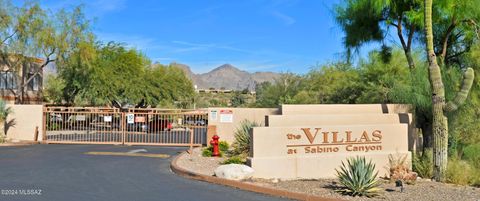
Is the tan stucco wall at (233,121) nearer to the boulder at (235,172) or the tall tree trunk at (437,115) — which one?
the tall tree trunk at (437,115)

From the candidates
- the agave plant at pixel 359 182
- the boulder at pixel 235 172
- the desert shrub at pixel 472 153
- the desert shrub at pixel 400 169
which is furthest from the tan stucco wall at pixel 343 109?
the agave plant at pixel 359 182

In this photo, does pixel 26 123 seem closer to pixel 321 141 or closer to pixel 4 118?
pixel 4 118

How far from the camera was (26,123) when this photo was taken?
80.0 ft

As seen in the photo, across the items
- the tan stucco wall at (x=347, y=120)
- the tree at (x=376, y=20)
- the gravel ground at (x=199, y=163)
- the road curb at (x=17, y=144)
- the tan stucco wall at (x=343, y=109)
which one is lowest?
the road curb at (x=17, y=144)

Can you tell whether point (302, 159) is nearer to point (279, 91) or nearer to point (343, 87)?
point (343, 87)

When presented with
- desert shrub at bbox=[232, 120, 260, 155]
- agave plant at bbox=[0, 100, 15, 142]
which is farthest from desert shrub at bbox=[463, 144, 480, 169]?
agave plant at bbox=[0, 100, 15, 142]

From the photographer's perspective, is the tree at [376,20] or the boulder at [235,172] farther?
the tree at [376,20]

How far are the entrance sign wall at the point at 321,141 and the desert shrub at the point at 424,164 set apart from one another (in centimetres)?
47

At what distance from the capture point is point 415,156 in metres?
14.4

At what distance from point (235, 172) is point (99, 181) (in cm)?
333

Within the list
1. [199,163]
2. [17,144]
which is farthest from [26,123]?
[199,163]

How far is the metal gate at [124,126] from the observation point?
76.4 feet

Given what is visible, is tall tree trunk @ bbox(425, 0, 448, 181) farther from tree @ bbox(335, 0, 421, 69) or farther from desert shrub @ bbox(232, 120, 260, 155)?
desert shrub @ bbox(232, 120, 260, 155)

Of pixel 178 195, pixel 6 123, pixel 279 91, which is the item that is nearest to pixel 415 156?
pixel 178 195
